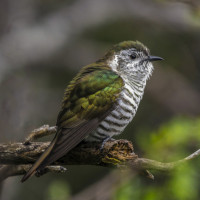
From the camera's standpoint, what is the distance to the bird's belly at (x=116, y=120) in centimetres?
591

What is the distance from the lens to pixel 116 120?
595 centimetres

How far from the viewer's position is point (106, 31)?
1272 centimetres

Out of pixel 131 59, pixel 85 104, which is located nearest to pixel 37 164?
pixel 85 104

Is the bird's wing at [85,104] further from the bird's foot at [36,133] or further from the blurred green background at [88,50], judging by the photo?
the blurred green background at [88,50]

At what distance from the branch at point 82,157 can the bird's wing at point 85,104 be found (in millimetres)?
156

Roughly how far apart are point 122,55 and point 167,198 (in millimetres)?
1833

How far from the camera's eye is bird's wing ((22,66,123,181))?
567 cm

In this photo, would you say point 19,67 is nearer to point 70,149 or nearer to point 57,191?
point 57,191

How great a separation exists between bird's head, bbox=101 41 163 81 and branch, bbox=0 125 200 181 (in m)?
1.37

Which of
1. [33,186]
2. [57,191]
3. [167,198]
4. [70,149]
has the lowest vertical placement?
[33,186]

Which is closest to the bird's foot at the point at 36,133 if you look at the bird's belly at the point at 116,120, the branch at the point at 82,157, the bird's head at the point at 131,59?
the branch at the point at 82,157

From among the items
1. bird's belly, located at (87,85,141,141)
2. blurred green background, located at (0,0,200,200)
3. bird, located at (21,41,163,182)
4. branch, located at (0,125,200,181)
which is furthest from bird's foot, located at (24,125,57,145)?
blurred green background, located at (0,0,200,200)

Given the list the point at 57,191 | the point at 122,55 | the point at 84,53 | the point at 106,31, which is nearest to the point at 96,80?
the point at 122,55

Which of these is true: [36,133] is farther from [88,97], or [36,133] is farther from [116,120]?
[116,120]
